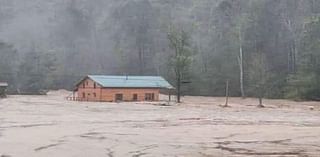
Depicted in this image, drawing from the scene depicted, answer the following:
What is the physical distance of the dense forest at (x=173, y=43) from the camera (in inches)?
2464

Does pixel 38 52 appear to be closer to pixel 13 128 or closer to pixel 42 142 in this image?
pixel 13 128

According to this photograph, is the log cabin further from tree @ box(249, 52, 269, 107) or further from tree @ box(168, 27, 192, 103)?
tree @ box(249, 52, 269, 107)

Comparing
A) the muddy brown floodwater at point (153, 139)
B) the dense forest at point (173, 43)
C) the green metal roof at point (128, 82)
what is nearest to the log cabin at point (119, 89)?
the green metal roof at point (128, 82)

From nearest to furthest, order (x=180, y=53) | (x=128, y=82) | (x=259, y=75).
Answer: (x=128, y=82) < (x=259, y=75) < (x=180, y=53)

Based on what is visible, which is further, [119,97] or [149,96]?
[149,96]

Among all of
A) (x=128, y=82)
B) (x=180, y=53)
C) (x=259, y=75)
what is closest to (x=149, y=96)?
(x=128, y=82)

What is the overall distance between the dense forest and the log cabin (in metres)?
3.88

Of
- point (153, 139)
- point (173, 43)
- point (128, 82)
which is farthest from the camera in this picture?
point (173, 43)

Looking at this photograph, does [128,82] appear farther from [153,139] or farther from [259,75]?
[153,139]

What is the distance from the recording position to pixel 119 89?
5862 cm

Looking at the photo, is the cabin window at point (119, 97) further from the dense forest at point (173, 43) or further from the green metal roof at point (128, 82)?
the dense forest at point (173, 43)

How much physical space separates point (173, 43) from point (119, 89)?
331 inches

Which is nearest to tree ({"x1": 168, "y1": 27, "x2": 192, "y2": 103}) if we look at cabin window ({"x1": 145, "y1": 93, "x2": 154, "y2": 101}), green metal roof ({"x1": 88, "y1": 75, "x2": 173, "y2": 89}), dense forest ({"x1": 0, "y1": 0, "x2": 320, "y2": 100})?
dense forest ({"x1": 0, "y1": 0, "x2": 320, "y2": 100})

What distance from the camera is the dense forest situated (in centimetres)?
6259
